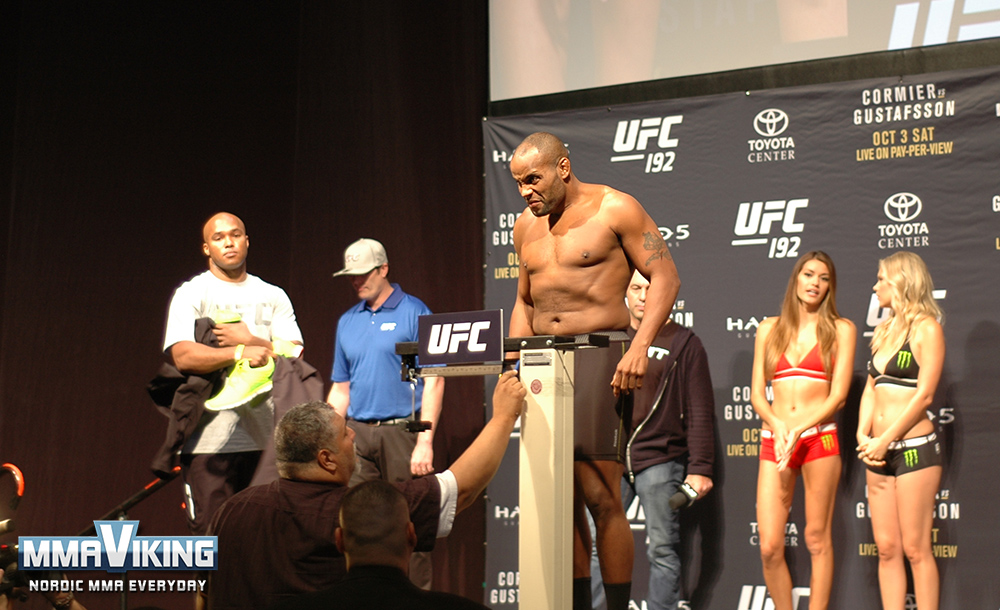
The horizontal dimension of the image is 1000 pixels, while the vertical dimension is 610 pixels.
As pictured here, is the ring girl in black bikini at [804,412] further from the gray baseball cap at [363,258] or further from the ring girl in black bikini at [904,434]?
the gray baseball cap at [363,258]

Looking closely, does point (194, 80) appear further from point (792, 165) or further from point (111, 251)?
point (792, 165)

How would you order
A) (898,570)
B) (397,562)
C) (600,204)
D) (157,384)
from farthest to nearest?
(898,570), (157,384), (600,204), (397,562)

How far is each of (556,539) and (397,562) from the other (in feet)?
2.87

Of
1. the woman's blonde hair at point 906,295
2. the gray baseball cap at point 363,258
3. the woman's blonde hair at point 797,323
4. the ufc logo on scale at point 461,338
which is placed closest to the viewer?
the ufc logo on scale at point 461,338

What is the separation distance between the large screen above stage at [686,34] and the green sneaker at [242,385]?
2441mm

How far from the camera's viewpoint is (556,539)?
8.11ft

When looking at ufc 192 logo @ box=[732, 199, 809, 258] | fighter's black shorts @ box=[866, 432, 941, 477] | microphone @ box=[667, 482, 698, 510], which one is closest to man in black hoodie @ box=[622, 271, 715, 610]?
microphone @ box=[667, 482, 698, 510]

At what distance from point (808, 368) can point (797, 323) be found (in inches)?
9.0

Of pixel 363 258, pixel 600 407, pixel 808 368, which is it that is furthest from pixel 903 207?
pixel 363 258

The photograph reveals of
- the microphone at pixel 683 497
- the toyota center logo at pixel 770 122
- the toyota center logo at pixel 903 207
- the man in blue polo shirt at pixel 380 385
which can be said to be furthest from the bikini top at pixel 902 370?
the man in blue polo shirt at pixel 380 385

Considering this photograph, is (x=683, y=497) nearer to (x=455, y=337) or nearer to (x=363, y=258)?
(x=363, y=258)

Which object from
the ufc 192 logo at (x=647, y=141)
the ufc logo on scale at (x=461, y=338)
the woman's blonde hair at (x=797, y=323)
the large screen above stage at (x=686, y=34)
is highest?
the large screen above stage at (x=686, y=34)

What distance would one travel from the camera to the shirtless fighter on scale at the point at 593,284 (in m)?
2.80

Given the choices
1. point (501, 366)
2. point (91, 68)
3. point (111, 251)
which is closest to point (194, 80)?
point (91, 68)
